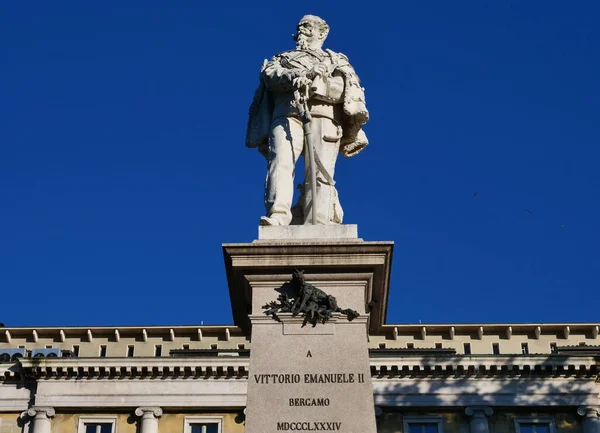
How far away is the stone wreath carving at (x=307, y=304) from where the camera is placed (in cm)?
1602

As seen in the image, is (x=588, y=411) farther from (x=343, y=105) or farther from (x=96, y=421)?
(x=343, y=105)

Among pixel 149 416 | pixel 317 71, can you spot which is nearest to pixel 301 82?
pixel 317 71

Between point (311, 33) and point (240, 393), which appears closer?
point (311, 33)

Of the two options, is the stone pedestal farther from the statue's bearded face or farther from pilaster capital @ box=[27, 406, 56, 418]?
pilaster capital @ box=[27, 406, 56, 418]

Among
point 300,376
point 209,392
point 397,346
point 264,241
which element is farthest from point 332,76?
point 397,346

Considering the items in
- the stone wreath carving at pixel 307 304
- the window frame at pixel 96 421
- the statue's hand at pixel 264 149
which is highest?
the window frame at pixel 96 421

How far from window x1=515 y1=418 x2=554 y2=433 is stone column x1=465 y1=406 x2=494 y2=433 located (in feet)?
5.34

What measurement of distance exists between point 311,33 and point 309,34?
3 centimetres

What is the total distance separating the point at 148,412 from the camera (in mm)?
65312

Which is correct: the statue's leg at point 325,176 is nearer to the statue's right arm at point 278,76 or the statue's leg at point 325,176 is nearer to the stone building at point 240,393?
the statue's right arm at point 278,76

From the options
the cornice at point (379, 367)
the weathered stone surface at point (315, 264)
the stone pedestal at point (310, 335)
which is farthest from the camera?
the cornice at point (379, 367)

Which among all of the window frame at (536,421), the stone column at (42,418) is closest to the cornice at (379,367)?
the stone column at (42,418)

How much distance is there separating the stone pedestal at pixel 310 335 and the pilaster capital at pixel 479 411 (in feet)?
162

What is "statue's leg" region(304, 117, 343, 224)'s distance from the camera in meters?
17.6
